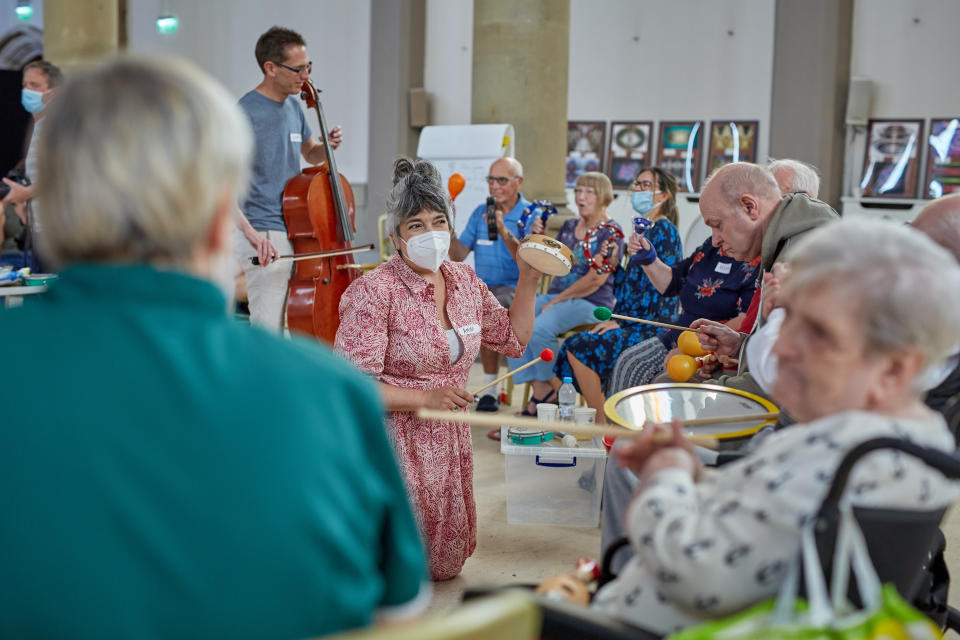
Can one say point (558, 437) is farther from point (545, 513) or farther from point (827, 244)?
point (827, 244)

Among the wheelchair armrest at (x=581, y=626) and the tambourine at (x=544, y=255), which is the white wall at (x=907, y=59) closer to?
the tambourine at (x=544, y=255)

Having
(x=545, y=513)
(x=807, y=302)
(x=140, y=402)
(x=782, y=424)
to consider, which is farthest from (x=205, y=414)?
(x=545, y=513)

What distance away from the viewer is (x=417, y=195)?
3.04 meters

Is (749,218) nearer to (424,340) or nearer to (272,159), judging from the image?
(424,340)

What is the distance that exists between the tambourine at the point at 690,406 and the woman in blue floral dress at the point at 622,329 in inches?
72.4

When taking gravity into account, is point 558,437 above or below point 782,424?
below

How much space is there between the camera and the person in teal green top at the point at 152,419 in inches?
35.8

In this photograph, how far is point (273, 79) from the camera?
461 centimetres

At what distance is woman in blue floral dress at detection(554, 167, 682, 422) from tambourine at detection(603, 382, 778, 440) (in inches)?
72.4

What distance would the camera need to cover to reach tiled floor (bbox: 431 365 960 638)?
3122 mm

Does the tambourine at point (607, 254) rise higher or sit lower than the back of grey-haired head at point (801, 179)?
lower

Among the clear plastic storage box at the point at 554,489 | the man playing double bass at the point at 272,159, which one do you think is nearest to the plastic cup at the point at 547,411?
the clear plastic storage box at the point at 554,489

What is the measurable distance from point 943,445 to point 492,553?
235cm

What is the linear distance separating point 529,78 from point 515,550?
447cm
